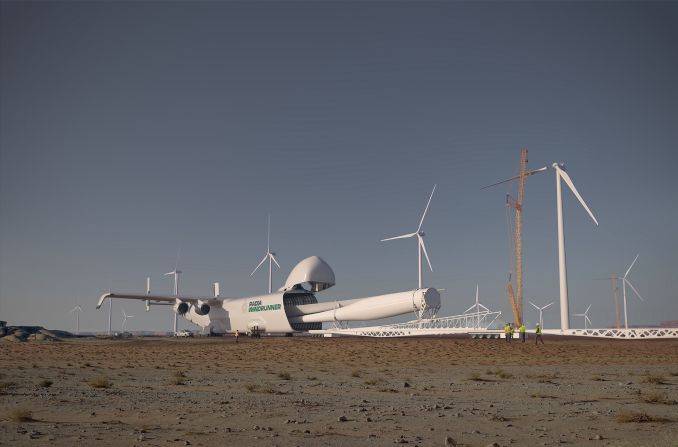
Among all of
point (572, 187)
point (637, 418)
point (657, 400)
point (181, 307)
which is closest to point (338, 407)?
point (637, 418)

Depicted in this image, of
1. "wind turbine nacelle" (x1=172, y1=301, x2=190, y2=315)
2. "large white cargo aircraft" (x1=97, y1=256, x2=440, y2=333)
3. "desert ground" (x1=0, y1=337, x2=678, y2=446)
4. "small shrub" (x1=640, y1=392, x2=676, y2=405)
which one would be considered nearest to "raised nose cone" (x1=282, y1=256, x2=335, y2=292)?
"large white cargo aircraft" (x1=97, y1=256, x2=440, y2=333)

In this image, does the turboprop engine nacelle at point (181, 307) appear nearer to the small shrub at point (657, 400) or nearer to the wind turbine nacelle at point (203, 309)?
the wind turbine nacelle at point (203, 309)

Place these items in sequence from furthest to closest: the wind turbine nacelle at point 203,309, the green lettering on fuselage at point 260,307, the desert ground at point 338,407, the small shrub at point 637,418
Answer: the wind turbine nacelle at point 203,309
the green lettering on fuselage at point 260,307
the small shrub at point 637,418
the desert ground at point 338,407

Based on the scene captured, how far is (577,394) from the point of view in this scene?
1789 centimetres

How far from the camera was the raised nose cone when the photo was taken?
96000mm

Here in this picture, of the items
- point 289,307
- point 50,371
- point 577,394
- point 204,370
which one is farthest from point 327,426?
point 289,307

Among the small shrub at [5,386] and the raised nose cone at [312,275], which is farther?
the raised nose cone at [312,275]

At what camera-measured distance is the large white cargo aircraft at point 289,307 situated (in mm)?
77500

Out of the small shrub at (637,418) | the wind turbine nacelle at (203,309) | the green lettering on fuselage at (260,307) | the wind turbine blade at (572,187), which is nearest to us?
the small shrub at (637,418)

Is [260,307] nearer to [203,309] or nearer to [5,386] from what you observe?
[203,309]

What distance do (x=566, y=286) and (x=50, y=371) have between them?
5909 centimetres

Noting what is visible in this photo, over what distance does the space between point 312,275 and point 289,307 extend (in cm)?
660

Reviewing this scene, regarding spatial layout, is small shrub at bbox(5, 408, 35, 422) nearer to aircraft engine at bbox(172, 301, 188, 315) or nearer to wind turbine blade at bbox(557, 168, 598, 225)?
wind turbine blade at bbox(557, 168, 598, 225)

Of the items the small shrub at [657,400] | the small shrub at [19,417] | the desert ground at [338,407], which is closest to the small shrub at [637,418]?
the desert ground at [338,407]
